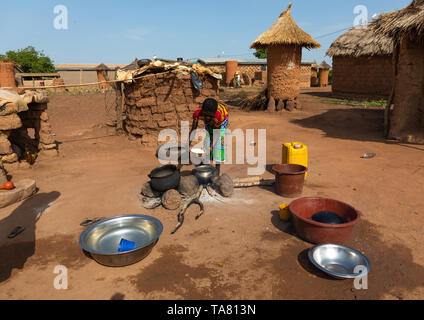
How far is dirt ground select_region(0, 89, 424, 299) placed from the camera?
248 centimetres

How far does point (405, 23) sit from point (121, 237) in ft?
23.2

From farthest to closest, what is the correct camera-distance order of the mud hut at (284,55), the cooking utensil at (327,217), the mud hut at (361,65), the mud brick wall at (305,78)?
1. the mud brick wall at (305,78)
2. the mud hut at (361,65)
3. the mud hut at (284,55)
4. the cooking utensil at (327,217)

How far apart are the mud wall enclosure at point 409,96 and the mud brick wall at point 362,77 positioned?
20.8ft

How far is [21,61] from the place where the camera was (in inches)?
1439

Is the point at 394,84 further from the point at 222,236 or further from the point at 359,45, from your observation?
the point at 359,45

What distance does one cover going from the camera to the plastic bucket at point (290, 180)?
4.10 meters

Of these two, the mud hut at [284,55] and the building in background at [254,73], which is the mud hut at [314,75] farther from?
the mud hut at [284,55]

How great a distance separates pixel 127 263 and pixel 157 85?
5.12 metres

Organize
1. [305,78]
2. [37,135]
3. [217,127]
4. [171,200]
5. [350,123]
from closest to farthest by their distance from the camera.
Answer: [171,200]
[217,127]
[37,135]
[350,123]
[305,78]

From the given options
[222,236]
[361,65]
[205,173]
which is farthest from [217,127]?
[361,65]

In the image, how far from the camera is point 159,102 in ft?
23.3

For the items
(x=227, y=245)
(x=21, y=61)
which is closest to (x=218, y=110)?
(x=227, y=245)

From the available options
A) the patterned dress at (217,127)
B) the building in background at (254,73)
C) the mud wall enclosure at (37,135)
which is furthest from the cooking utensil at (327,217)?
the building in background at (254,73)
